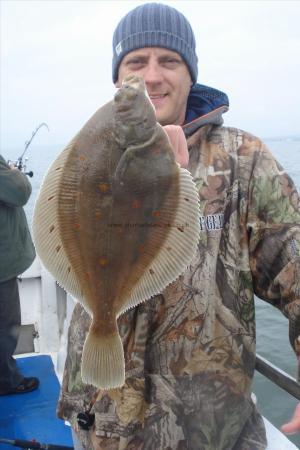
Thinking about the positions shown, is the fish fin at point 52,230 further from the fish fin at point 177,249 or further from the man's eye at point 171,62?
the man's eye at point 171,62

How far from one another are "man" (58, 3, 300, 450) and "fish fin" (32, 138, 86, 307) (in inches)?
15.7

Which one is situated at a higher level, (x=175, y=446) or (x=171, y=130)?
(x=171, y=130)

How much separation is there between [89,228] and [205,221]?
2.06 feet

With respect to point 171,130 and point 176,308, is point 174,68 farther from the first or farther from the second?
point 176,308

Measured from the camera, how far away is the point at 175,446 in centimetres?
214

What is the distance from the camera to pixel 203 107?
2.49 meters

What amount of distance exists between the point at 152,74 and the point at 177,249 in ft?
2.91

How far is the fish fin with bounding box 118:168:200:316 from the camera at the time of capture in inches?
71.1

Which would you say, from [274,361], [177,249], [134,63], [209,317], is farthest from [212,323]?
[274,361]

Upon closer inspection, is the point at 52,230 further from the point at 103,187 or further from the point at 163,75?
the point at 163,75

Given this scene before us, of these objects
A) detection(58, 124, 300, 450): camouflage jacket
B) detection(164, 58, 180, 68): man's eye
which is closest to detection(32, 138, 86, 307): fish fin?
detection(58, 124, 300, 450): camouflage jacket

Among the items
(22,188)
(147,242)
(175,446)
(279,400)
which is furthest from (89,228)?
(279,400)

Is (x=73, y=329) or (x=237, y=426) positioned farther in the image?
(x=73, y=329)

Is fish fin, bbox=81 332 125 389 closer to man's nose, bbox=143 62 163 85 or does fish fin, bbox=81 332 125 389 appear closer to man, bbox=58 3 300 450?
man, bbox=58 3 300 450
